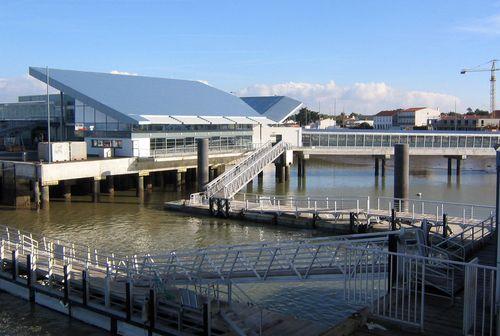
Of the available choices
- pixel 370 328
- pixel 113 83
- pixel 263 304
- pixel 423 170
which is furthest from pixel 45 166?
pixel 423 170

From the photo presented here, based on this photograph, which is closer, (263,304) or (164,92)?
(263,304)

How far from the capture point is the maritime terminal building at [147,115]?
4641 centimetres

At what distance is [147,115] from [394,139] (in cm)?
2509

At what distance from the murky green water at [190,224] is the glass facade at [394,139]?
334cm

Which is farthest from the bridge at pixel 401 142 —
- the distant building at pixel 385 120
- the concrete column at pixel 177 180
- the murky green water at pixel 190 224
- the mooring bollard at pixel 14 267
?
the distant building at pixel 385 120

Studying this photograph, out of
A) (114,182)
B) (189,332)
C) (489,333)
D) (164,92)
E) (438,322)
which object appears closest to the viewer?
(489,333)

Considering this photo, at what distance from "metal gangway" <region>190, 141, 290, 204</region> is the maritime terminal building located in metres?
7.31

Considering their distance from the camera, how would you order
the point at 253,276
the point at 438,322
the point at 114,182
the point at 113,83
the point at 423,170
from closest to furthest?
1. the point at 438,322
2. the point at 253,276
3. the point at 114,182
4. the point at 113,83
5. the point at 423,170

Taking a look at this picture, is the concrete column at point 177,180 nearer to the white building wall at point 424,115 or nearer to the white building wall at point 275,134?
the white building wall at point 275,134

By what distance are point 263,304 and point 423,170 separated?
164 ft

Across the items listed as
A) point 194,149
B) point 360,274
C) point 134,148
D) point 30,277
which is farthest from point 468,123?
point 360,274

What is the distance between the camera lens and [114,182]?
4691cm

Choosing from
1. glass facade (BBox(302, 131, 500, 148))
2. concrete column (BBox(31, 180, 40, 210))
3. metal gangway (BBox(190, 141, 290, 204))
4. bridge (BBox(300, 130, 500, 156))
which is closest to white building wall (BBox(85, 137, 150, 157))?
metal gangway (BBox(190, 141, 290, 204))

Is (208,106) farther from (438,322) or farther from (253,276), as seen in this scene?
(438,322)
